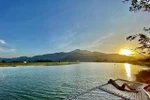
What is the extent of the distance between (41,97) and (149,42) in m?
17.9

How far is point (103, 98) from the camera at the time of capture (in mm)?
22469

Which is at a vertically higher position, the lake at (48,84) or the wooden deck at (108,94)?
the wooden deck at (108,94)

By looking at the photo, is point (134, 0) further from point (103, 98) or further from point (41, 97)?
point (41, 97)

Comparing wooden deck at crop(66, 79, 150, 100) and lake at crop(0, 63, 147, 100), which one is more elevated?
wooden deck at crop(66, 79, 150, 100)

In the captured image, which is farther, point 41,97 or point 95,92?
point 41,97

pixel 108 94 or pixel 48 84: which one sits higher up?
pixel 108 94

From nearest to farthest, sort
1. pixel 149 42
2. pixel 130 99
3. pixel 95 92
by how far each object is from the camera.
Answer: pixel 130 99 → pixel 95 92 → pixel 149 42

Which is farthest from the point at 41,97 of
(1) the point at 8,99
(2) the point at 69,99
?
(2) the point at 69,99

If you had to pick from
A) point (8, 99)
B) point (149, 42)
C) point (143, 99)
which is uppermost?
point (149, 42)

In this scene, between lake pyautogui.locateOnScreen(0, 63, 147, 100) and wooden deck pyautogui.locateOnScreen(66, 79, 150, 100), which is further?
lake pyautogui.locateOnScreen(0, 63, 147, 100)

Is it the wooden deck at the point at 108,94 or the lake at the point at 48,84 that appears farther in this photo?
the lake at the point at 48,84

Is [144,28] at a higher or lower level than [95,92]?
higher

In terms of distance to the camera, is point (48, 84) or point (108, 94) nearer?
→ point (108, 94)

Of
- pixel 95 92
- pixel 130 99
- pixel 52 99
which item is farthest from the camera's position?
pixel 52 99
